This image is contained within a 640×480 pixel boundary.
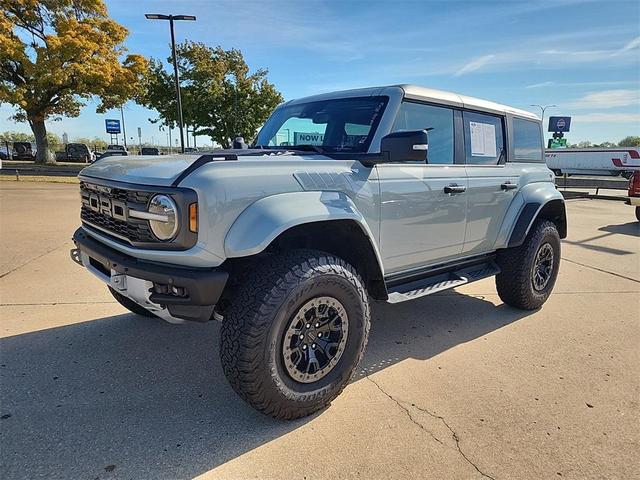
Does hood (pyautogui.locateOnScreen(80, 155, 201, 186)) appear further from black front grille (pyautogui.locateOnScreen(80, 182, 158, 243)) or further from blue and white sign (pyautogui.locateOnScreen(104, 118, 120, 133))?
blue and white sign (pyautogui.locateOnScreen(104, 118, 120, 133))

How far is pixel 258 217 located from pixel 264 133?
1.99 m

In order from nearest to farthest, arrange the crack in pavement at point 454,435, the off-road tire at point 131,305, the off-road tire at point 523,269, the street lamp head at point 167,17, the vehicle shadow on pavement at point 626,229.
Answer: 1. the crack in pavement at point 454,435
2. the off-road tire at point 131,305
3. the off-road tire at point 523,269
4. the vehicle shadow on pavement at point 626,229
5. the street lamp head at point 167,17

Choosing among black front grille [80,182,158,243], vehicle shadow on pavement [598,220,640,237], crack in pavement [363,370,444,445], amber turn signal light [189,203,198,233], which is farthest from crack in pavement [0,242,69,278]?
vehicle shadow on pavement [598,220,640,237]

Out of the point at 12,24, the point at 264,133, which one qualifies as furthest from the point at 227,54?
the point at 264,133

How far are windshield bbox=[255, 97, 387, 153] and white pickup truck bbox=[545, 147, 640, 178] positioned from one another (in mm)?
23852

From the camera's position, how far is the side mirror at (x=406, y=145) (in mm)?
2631

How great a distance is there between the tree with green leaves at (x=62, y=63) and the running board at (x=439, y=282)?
27792 mm

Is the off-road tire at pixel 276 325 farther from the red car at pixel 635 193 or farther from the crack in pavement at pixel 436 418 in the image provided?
→ the red car at pixel 635 193

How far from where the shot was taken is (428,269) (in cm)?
357

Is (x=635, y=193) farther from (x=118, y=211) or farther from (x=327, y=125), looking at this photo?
(x=118, y=211)

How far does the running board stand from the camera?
10.5 feet

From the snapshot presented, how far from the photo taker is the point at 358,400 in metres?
2.79

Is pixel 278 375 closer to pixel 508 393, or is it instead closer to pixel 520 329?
pixel 508 393

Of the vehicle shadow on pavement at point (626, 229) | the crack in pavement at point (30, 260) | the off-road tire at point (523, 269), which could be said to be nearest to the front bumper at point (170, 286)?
the off-road tire at point (523, 269)
